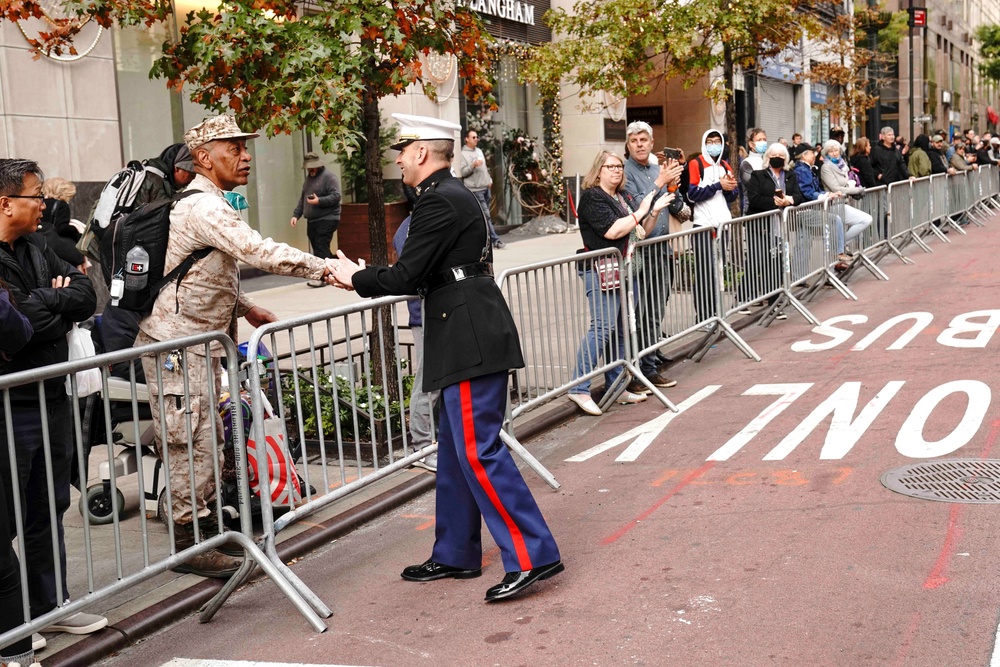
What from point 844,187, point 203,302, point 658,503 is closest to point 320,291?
point 844,187

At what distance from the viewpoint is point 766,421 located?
7945 mm

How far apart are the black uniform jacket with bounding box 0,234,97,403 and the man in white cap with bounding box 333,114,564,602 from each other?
115 cm

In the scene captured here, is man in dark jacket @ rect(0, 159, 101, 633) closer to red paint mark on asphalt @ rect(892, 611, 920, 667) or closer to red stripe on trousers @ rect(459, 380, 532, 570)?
red stripe on trousers @ rect(459, 380, 532, 570)

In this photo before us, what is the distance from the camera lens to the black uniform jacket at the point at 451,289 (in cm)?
495

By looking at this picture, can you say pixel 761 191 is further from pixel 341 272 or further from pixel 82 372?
pixel 82 372

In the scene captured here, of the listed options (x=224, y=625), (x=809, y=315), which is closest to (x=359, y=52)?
(x=224, y=625)

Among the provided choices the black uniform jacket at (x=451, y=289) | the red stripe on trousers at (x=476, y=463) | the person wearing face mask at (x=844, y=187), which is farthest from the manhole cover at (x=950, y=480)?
the person wearing face mask at (x=844, y=187)

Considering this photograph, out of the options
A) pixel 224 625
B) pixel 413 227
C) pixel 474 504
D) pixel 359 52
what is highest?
pixel 359 52

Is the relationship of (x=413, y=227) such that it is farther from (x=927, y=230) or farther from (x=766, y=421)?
(x=927, y=230)

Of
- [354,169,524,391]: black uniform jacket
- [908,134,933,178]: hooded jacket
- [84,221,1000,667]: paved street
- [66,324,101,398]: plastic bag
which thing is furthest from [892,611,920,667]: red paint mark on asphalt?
[908,134,933,178]: hooded jacket

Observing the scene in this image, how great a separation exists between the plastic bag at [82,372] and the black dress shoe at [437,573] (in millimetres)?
1610

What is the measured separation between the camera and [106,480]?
613 centimetres

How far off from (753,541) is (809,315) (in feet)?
23.3

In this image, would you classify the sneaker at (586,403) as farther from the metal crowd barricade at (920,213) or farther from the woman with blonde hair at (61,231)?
the metal crowd barricade at (920,213)
